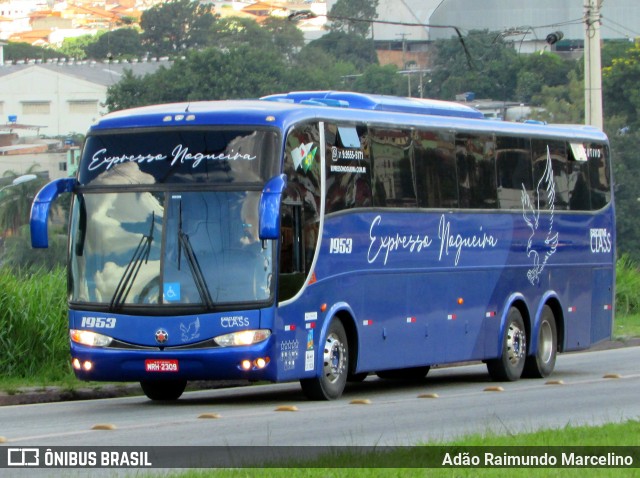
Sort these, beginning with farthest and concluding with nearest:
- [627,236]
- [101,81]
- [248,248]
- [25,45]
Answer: [25,45], [101,81], [627,236], [248,248]

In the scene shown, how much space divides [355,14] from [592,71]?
11486 centimetres

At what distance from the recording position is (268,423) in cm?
1429

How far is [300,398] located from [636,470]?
25.4 ft

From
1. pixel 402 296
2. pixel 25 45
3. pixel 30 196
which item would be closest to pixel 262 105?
pixel 402 296

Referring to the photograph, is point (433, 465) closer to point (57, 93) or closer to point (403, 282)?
point (403, 282)

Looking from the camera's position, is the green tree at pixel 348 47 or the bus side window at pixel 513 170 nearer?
the bus side window at pixel 513 170

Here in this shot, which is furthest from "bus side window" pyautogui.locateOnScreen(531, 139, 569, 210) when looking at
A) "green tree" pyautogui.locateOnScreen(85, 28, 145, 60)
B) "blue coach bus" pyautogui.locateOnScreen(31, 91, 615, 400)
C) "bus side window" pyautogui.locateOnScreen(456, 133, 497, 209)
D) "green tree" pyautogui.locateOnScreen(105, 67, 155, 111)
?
"green tree" pyautogui.locateOnScreen(85, 28, 145, 60)

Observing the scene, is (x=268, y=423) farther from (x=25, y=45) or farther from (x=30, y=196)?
(x=25, y=45)

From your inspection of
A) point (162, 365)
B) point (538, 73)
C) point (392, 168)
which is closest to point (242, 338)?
point (162, 365)

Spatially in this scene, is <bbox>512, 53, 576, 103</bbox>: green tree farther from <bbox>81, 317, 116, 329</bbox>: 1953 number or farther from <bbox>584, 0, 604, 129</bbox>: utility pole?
<bbox>81, 317, 116, 329</bbox>: 1953 number

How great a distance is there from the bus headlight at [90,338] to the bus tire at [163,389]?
158cm

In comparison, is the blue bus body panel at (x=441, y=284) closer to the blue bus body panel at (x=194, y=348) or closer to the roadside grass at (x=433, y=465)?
the blue bus body panel at (x=194, y=348)

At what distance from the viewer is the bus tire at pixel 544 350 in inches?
850

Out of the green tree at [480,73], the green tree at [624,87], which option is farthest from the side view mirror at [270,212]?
the green tree at [480,73]
